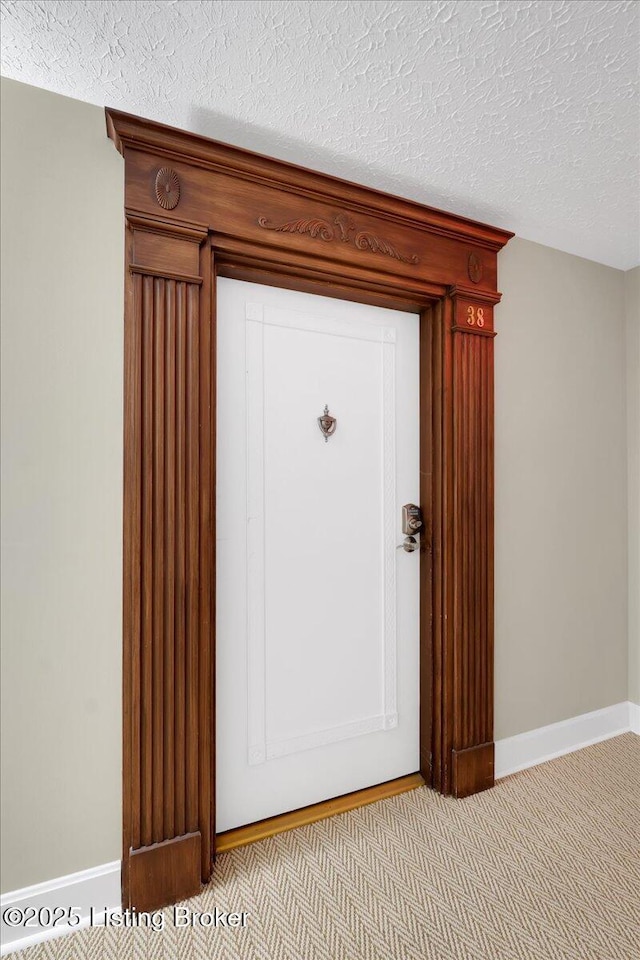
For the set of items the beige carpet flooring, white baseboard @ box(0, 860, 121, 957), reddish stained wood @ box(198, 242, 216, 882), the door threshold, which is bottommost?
the beige carpet flooring

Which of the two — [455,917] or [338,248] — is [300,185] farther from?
[455,917]

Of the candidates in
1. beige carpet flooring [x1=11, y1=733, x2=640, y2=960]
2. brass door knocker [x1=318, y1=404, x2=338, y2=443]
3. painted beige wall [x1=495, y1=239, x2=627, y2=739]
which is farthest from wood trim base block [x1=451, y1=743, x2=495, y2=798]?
brass door knocker [x1=318, y1=404, x2=338, y2=443]

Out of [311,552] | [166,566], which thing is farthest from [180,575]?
[311,552]

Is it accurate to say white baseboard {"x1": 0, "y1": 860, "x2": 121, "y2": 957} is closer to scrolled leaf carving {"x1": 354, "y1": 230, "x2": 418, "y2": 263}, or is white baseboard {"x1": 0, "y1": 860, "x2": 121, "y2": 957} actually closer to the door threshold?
the door threshold

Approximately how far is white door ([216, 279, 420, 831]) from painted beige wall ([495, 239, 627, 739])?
1.50 feet

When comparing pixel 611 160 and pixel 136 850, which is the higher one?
pixel 611 160

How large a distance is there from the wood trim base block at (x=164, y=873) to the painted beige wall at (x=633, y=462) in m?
2.31

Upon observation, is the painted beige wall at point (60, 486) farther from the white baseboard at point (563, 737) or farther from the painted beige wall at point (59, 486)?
the white baseboard at point (563, 737)

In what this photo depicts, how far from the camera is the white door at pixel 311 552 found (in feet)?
5.75

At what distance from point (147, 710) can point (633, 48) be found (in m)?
2.18

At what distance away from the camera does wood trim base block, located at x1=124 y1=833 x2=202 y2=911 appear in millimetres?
1444

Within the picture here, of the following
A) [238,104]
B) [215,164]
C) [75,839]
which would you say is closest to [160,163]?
[215,164]

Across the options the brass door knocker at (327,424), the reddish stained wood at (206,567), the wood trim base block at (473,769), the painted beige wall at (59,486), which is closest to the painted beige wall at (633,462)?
the wood trim base block at (473,769)

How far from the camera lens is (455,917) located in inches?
57.3
